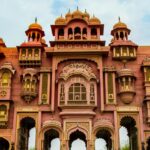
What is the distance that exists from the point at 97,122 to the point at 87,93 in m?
2.17

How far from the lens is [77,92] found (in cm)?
2353

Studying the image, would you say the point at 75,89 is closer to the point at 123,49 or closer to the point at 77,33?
the point at 123,49

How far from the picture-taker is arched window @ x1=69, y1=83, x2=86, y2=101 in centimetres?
2336

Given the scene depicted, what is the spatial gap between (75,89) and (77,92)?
0.96 ft

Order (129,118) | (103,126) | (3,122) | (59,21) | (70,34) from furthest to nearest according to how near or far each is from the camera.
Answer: (59,21), (70,34), (129,118), (3,122), (103,126)

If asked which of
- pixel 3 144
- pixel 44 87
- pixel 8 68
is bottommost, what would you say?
pixel 3 144

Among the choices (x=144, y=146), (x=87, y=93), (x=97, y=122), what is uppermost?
(x=87, y=93)

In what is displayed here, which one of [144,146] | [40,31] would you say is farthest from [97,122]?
[40,31]

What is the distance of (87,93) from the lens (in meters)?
23.4

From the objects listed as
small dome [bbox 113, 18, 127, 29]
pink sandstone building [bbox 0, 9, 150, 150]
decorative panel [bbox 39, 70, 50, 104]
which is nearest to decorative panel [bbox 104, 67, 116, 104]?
pink sandstone building [bbox 0, 9, 150, 150]

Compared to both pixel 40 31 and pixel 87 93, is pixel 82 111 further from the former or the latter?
pixel 40 31

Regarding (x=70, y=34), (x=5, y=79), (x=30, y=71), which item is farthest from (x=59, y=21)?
(x=5, y=79)

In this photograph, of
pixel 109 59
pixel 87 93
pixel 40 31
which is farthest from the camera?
pixel 40 31

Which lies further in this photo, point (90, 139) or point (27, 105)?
point (27, 105)
